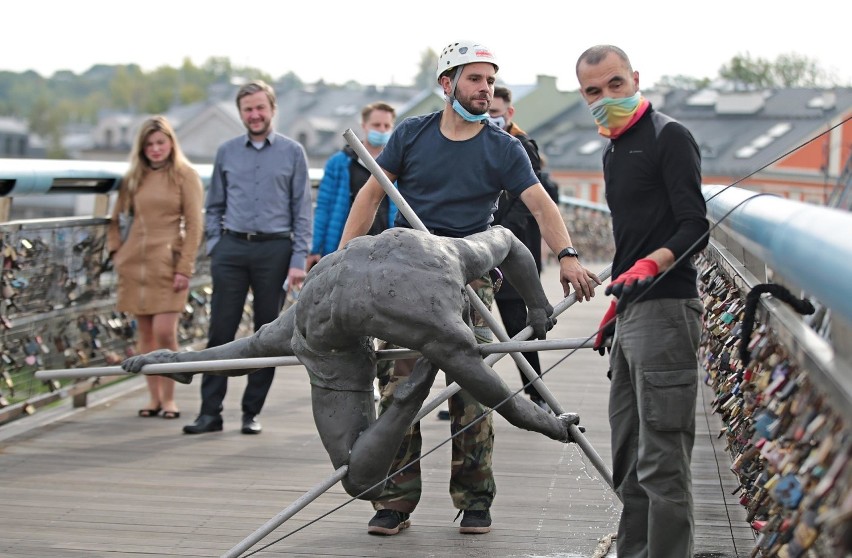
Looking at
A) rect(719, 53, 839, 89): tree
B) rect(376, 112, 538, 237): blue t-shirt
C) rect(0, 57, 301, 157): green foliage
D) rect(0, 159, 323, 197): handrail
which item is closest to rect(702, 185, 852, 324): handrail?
rect(376, 112, 538, 237): blue t-shirt

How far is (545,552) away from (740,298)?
A: 1.25m

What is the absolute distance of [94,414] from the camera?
9.23m

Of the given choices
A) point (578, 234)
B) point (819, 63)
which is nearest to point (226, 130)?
point (819, 63)

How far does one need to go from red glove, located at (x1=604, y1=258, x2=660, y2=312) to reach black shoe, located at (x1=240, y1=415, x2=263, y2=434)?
167 inches

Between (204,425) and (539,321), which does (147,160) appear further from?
(539,321)

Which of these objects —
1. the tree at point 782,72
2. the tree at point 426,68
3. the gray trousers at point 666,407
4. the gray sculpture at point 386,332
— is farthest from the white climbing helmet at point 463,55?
the tree at point 426,68

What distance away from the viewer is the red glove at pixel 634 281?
469 cm

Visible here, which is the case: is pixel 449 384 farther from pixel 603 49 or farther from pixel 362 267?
pixel 603 49

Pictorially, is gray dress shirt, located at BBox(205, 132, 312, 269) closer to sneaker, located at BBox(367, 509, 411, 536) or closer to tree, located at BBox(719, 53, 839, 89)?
sneaker, located at BBox(367, 509, 411, 536)

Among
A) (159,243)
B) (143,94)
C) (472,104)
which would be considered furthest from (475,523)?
(143,94)

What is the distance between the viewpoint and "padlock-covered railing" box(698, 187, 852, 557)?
3.06 meters

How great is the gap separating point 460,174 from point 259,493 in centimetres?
199

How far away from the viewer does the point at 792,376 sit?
4020 millimetres

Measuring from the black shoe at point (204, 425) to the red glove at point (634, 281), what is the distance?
169 inches
